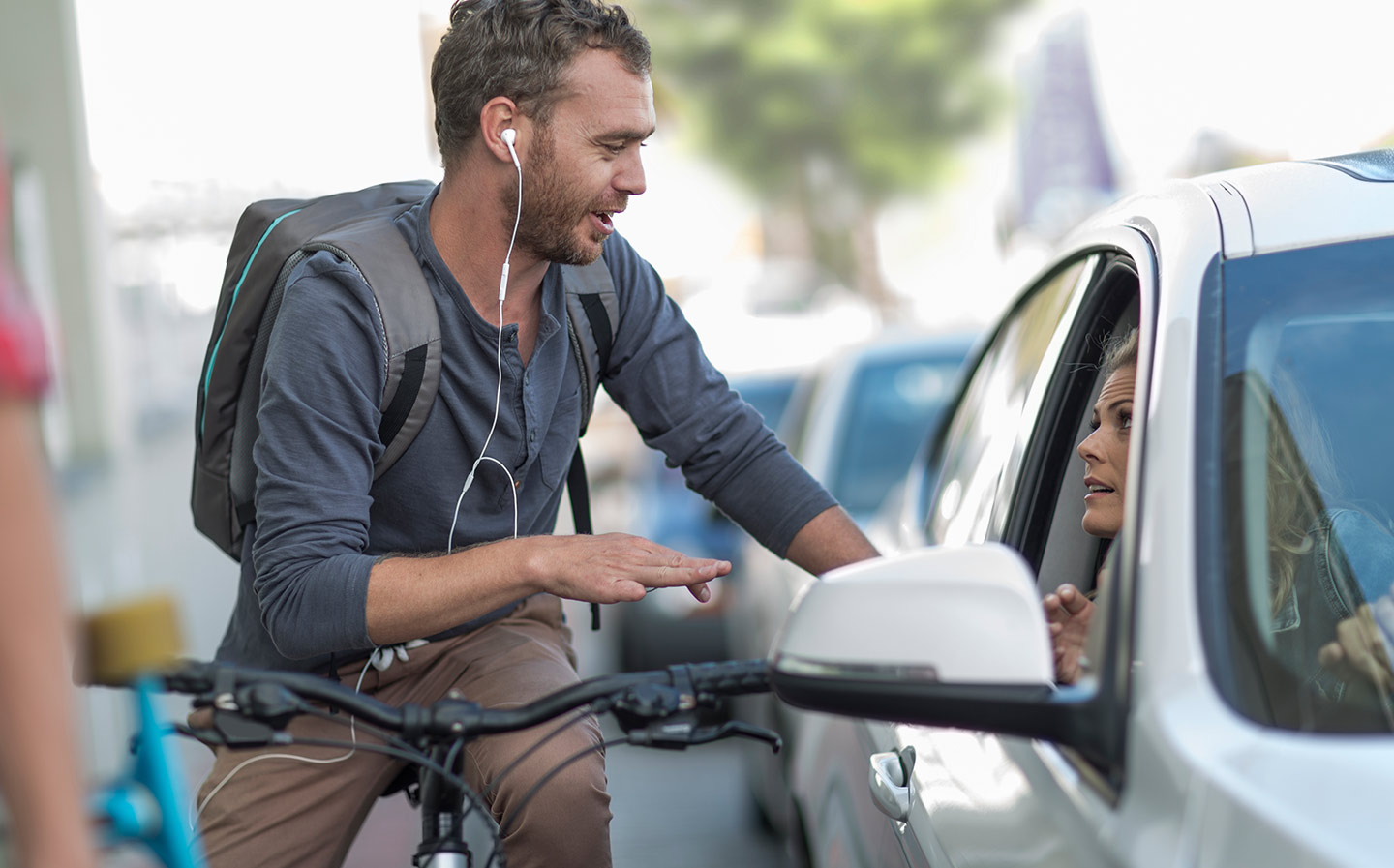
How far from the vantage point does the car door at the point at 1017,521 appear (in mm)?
1757

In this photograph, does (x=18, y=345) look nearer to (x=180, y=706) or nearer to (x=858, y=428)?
(x=858, y=428)

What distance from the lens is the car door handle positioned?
2.27 meters

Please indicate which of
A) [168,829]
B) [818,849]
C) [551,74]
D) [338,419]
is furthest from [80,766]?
[818,849]

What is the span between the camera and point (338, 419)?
2.36 m

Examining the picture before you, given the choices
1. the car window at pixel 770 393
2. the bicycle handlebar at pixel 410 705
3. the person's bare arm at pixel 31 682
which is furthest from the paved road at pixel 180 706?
the person's bare arm at pixel 31 682

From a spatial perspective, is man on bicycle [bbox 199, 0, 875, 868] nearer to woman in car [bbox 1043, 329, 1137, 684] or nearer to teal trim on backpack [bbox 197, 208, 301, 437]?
teal trim on backpack [bbox 197, 208, 301, 437]

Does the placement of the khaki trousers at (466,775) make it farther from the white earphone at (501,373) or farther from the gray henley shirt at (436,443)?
the white earphone at (501,373)

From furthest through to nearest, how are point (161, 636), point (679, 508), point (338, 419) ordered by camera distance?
1. point (679, 508)
2. point (338, 419)
3. point (161, 636)

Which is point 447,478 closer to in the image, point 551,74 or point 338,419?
point 338,419

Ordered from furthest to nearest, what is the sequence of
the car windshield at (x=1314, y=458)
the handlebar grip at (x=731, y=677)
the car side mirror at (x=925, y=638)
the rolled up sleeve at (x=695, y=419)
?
the rolled up sleeve at (x=695, y=419) < the handlebar grip at (x=731, y=677) < the car windshield at (x=1314, y=458) < the car side mirror at (x=925, y=638)

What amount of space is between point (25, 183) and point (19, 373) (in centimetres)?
826

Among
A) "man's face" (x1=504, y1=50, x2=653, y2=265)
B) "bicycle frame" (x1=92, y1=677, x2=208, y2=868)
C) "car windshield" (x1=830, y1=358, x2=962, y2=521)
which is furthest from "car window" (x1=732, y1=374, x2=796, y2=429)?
"bicycle frame" (x1=92, y1=677, x2=208, y2=868)

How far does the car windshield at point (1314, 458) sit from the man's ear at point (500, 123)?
3.99 ft

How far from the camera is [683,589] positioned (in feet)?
23.4
